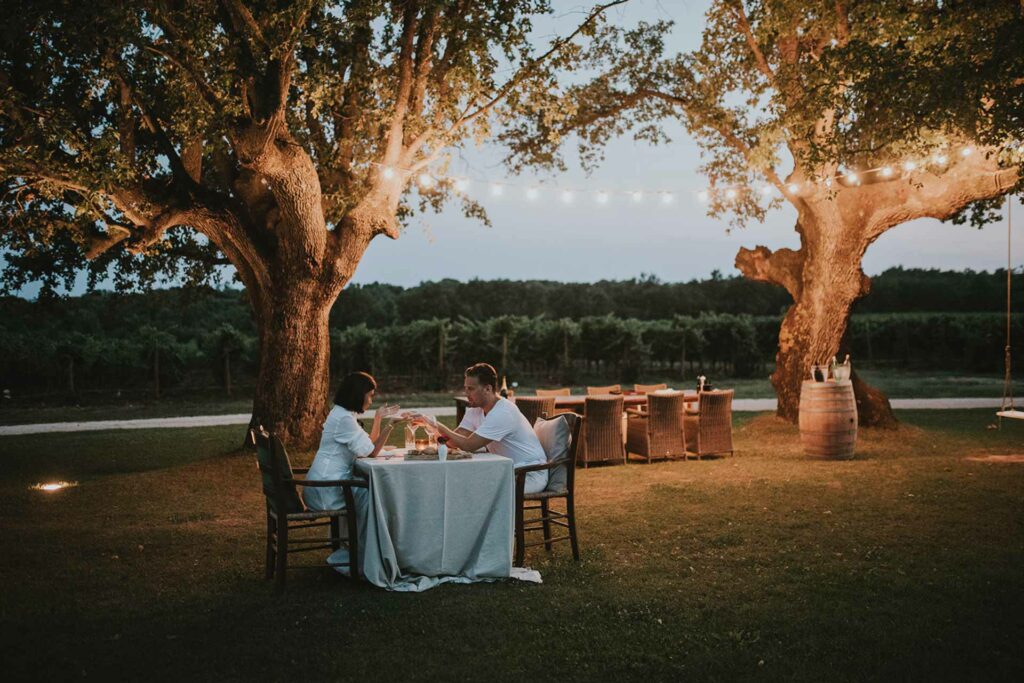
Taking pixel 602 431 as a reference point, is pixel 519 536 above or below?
below

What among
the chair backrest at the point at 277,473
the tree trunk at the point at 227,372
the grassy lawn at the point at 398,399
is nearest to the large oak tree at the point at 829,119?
the chair backrest at the point at 277,473

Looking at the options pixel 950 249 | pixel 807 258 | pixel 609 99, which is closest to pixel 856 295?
pixel 807 258

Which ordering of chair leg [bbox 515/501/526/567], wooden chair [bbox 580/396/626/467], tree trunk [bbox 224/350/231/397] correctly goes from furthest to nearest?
tree trunk [bbox 224/350/231/397] < wooden chair [bbox 580/396/626/467] < chair leg [bbox 515/501/526/567]

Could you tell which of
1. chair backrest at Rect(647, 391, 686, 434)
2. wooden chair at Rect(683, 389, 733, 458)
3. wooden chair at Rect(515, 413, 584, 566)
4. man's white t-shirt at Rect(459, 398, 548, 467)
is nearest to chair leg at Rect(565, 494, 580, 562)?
wooden chair at Rect(515, 413, 584, 566)

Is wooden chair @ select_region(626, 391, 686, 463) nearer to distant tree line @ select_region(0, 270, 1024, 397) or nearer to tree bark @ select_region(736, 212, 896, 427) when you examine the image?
tree bark @ select_region(736, 212, 896, 427)

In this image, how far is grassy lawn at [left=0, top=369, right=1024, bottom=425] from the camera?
16125 millimetres

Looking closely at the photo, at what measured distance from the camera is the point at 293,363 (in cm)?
984

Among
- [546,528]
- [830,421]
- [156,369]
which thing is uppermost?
[156,369]

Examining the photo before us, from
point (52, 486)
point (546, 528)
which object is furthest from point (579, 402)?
point (52, 486)

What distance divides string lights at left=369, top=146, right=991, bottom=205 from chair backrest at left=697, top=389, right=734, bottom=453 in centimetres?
305

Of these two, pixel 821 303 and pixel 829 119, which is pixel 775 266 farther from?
pixel 829 119

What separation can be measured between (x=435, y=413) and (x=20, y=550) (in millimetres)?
9600

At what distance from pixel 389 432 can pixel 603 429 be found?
191 inches

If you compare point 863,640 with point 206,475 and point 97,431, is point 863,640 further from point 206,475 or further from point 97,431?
point 97,431
